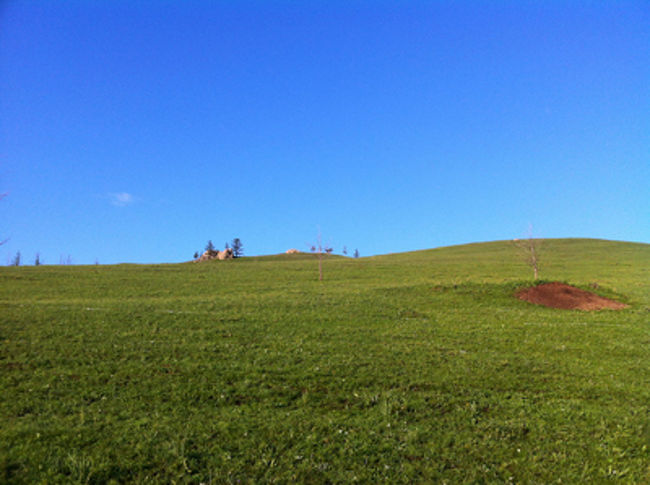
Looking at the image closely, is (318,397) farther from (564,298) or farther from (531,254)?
(531,254)

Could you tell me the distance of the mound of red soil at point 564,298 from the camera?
104 ft

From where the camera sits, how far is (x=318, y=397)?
12.3 m

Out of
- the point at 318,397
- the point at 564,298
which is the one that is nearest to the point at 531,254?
the point at 564,298

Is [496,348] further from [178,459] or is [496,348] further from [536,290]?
[536,290]

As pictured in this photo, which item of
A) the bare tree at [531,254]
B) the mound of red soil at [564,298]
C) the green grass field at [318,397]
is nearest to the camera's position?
the green grass field at [318,397]

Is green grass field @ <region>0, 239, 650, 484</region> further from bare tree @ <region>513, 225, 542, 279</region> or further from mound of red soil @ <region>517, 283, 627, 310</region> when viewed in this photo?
bare tree @ <region>513, 225, 542, 279</region>

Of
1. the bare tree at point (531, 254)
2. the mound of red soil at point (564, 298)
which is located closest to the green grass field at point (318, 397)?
the mound of red soil at point (564, 298)

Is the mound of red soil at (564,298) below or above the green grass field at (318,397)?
above

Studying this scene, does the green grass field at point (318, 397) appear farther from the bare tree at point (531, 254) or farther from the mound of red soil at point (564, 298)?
the bare tree at point (531, 254)

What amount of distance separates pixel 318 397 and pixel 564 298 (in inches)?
1120

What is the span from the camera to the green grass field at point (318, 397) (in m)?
8.86

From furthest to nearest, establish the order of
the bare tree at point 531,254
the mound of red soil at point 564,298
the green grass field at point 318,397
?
the bare tree at point 531,254 → the mound of red soil at point 564,298 → the green grass field at point 318,397

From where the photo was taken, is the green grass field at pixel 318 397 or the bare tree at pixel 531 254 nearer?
the green grass field at pixel 318 397

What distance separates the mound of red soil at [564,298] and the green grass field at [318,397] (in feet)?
17.0
